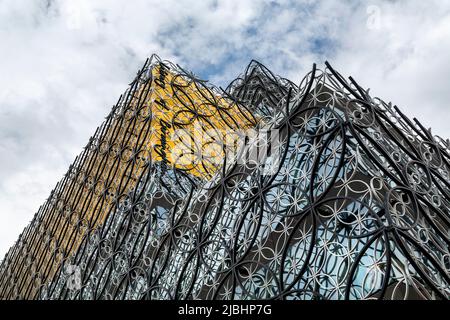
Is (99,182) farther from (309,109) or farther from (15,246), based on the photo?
(15,246)

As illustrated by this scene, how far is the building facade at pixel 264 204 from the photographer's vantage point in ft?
37.1

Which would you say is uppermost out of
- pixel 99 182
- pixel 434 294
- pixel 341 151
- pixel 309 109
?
pixel 99 182

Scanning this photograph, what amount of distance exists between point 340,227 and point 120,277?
431 inches

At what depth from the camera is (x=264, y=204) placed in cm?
1438

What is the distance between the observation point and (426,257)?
10.4 m

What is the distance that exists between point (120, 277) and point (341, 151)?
450 inches

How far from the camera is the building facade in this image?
37.1 feet

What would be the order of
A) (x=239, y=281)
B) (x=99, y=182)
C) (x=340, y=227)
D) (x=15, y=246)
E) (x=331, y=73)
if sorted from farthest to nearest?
(x=15, y=246), (x=99, y=182), (x=331, y=73), (x=239, y=281), (x=340, y=227)

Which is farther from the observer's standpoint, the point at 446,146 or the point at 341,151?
the point at 446,146

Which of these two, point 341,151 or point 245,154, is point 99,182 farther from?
point 341,151

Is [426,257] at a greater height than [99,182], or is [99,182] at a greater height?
[99,182]
